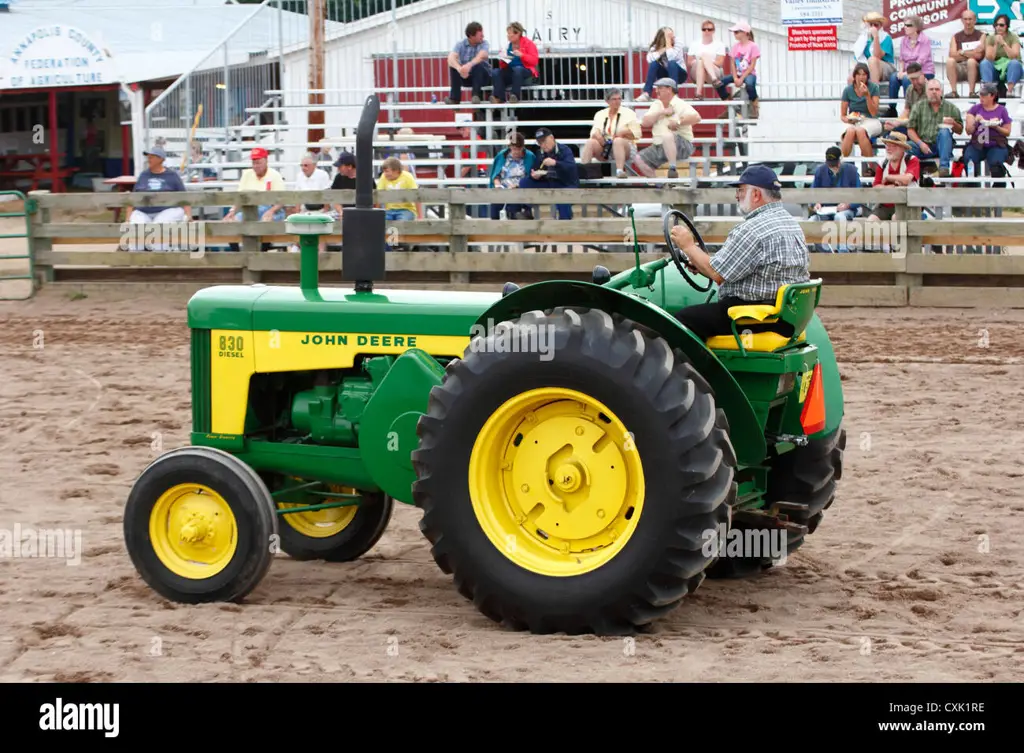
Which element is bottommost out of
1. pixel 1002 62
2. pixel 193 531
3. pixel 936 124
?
pixel 193 531

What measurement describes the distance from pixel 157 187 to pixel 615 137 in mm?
5374

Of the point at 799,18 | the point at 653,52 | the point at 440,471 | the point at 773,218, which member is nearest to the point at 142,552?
the point at 440,471

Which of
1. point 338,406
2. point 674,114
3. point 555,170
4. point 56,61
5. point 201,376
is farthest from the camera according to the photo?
point 56,61

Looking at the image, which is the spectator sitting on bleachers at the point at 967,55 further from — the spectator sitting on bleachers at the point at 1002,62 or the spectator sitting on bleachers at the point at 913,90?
the spectator sitting on bleachers at the point at 913,90

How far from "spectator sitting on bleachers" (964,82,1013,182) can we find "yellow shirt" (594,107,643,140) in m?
3.82

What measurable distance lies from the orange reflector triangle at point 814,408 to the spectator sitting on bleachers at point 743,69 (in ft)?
45.3

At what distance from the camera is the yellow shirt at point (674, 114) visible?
17.9 m

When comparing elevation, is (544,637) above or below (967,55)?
below

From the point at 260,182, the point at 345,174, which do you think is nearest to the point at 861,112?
the point at 345,174

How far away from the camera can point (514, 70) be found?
1997 cm

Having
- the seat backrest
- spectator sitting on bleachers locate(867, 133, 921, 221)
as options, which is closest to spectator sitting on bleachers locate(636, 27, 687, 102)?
spectator sitting on bleachers locate(867, 133, 921, 221)

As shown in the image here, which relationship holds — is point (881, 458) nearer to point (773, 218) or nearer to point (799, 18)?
point (773, 218)

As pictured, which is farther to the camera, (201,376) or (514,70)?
(514,70)

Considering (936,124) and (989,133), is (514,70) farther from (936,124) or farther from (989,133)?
(989,133)
